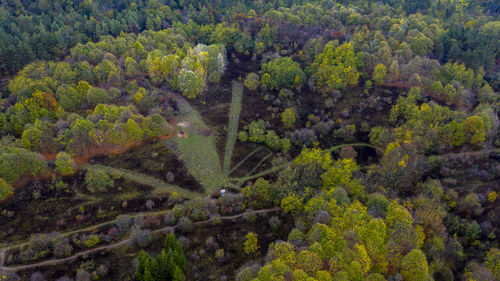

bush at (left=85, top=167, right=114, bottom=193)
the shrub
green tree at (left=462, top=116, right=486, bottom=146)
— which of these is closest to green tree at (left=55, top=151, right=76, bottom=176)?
bush at (left=85, top=167, right=114, bottom=193)

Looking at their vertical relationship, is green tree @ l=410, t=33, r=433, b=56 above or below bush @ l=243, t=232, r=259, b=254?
above

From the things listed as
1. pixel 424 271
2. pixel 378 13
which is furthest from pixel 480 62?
pixel 424 271

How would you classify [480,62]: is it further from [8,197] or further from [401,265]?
[8,197]

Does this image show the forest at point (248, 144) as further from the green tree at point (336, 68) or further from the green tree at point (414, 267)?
the green tree at point (336, 68)

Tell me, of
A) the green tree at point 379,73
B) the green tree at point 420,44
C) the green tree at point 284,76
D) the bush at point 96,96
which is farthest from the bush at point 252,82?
the green tree at point 420,44

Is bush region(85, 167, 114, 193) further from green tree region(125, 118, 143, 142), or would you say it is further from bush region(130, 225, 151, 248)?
bush region(130, 225, 151, 248)
